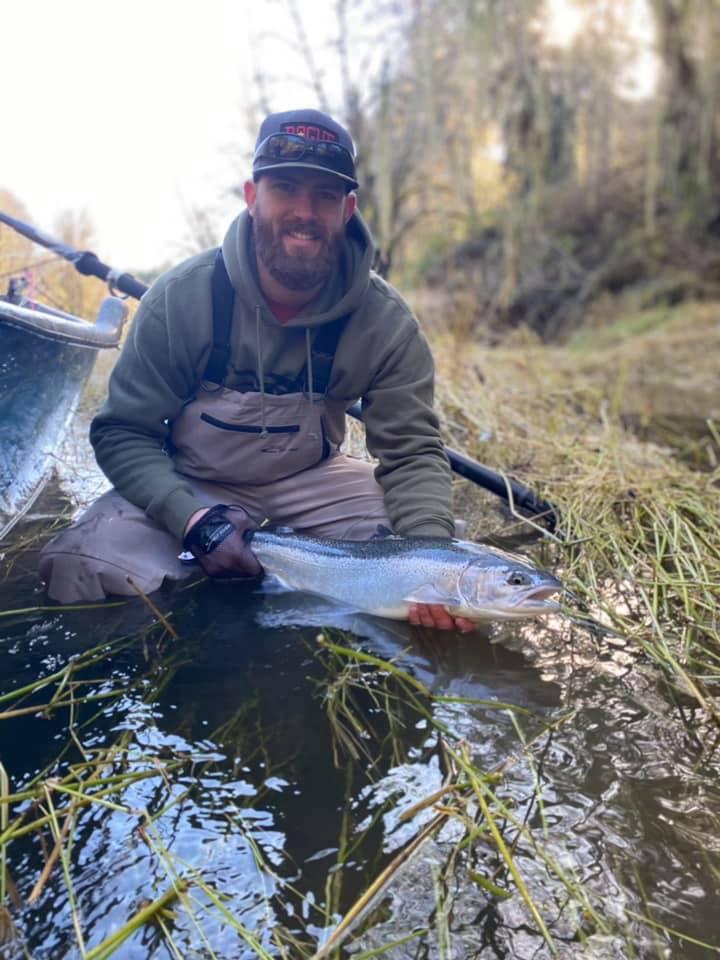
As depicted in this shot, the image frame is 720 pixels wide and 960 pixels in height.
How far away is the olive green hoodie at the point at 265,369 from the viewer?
395cm

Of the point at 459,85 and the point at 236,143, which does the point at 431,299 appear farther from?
the point at 236,143

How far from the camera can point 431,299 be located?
1759 cm

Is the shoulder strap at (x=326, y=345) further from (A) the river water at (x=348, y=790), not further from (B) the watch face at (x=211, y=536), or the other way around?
(A) the river water at (x=348, y=790)

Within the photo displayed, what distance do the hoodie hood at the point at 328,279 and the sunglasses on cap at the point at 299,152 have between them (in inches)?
13.4

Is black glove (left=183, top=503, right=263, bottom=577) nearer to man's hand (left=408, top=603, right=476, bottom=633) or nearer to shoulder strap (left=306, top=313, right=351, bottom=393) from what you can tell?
man's hand (left=408, top=603, right=476, bottom=633)

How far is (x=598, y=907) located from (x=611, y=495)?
3.02m

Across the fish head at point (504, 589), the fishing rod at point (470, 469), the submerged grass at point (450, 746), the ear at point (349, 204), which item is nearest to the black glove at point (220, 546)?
the submerged grass at point (450, 746)

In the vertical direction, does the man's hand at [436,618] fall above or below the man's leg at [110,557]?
below

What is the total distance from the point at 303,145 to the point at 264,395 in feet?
3.73

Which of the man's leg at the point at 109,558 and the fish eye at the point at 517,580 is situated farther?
the man's leg at the point at 109,558

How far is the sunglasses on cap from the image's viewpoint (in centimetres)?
375

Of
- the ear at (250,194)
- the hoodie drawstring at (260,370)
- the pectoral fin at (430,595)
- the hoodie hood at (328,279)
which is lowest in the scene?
the pectoral fin at (430,595)

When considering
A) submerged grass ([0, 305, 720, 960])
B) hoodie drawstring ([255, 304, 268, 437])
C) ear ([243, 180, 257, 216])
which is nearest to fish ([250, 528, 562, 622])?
submerged grass ([0, 305, 720, 960])

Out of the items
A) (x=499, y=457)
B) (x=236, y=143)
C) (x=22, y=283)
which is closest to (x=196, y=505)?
(x=22, y=283)
